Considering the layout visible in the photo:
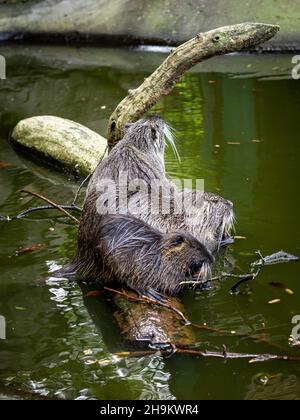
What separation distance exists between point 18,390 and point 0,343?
1.99 ft

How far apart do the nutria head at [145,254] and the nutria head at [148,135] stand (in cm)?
63

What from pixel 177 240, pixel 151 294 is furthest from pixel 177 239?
pixel 151 294

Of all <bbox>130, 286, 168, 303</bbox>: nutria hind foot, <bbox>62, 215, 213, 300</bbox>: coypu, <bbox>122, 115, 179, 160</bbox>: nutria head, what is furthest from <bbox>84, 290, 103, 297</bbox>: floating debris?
<bbox>122, 115, 179, 160</bbox>: nutria head

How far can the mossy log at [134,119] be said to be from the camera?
12.6 feet

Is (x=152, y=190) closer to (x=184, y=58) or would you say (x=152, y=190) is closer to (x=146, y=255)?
(x=146, y=255)

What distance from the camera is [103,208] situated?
14.1ft

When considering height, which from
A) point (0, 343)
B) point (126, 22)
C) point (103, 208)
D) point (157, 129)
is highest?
point (126, 22)

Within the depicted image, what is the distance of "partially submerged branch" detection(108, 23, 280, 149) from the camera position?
4.50m

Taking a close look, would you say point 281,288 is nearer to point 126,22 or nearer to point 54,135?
point 54,135

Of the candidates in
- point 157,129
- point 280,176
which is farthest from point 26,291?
point 280,176

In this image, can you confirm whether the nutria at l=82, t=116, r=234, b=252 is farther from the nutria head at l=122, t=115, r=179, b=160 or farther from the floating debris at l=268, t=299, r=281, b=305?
the floating debris at l=268, t=299, r=281, b=305

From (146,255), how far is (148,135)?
885 millimetres

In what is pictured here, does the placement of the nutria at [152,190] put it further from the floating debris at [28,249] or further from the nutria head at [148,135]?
the floating debris at [28,249]

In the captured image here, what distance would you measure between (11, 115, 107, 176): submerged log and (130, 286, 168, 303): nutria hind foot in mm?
2261
